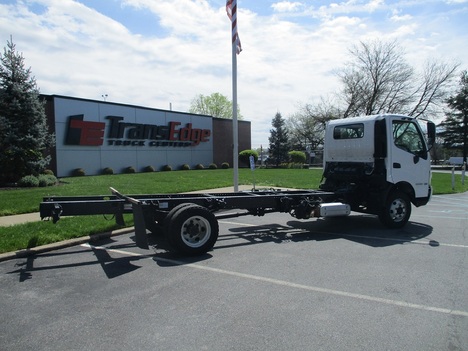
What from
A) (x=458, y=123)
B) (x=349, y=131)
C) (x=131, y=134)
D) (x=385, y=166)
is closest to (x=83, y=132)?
(x=131, y=134)

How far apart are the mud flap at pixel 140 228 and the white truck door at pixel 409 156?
18.6ft

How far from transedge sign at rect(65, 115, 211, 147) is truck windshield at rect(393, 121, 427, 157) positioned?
2443 cm

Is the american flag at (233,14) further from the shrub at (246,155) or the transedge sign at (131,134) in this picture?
the shrub at (246,155)

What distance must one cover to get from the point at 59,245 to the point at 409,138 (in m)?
7.89

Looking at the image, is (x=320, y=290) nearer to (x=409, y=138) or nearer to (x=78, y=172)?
(x=409, y=138)

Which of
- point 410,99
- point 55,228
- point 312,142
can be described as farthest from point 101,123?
point 312,142

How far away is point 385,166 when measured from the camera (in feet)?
27.9

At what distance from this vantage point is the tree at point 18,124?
17.9 meters

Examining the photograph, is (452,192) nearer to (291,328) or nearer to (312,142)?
(291,328)

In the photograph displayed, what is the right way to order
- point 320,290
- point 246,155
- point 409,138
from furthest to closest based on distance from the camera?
point 246,155 → point 409,138 → point 320,290

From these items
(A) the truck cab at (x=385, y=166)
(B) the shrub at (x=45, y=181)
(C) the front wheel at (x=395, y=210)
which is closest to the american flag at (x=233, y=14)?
(A) the truck cab at (x=385, y=166)

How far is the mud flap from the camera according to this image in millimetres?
5652

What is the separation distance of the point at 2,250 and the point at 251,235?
15.0 ft

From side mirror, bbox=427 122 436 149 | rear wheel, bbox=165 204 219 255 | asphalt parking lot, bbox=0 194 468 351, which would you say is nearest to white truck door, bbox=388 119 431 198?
side mirror, bbox=427 122 436 149
